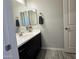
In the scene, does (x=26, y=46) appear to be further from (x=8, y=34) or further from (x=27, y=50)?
(x=8, y=34)

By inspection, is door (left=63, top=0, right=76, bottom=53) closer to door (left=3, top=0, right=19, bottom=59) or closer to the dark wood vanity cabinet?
the dark wood vanity cabinet

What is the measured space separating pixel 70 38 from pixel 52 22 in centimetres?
103

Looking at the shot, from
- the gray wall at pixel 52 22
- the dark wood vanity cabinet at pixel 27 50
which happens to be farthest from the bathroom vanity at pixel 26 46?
the gray wall at pixel 52 22

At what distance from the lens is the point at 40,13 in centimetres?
456

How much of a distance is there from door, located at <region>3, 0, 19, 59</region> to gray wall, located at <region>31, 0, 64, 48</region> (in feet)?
10.9

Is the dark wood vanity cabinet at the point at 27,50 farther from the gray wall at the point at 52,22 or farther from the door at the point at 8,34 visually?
the gray wall at the point at 52,22

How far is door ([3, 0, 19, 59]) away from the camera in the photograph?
112 centimetres

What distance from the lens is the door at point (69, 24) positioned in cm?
396

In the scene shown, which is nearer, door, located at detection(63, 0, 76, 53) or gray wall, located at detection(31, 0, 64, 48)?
door, located at detection(63, 0, 76, 53)

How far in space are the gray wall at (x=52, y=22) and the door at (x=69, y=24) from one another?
1.19 feet

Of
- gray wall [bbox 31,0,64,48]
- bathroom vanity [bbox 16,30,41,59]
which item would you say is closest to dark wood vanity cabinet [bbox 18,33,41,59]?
bathroom vanity [bbox 16,30,41,59]

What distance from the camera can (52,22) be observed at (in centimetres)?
450

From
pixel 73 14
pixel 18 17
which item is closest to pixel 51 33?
pixel 73 14

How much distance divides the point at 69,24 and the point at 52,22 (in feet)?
2.53
